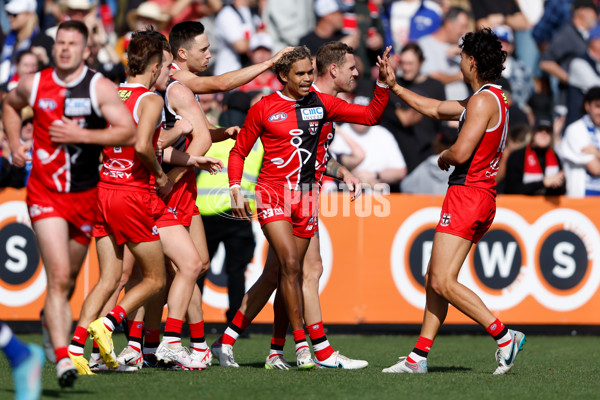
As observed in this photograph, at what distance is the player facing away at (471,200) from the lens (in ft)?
27.1

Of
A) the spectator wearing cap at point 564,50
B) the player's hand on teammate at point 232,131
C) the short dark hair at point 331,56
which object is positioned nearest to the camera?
the player's hand on teammate at point 232,131

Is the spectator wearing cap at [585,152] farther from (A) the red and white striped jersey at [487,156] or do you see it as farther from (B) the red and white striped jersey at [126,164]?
(B) the red and white striped jersey at [126,164]

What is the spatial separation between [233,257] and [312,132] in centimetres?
316

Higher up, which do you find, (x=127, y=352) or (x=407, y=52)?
(x=407, y=52)

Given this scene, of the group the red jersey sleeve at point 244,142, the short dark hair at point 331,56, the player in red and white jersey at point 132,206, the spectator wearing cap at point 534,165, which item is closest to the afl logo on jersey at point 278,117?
the red jersey sleeve at point 244,142

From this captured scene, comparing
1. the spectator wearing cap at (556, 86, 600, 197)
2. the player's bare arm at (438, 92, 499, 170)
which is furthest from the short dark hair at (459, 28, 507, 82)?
the spectator wearing cap at (556, 86, 600, 197)

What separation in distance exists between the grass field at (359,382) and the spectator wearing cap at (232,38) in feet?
21.1

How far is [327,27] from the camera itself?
1530 cm

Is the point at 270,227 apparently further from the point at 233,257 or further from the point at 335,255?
the point at 335,255

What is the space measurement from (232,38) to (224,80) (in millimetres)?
7050

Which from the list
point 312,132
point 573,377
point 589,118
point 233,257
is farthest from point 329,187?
point 573,377

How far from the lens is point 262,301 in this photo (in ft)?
29.7

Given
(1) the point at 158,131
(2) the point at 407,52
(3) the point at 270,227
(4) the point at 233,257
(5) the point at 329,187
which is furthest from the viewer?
(2) the point at 407,52

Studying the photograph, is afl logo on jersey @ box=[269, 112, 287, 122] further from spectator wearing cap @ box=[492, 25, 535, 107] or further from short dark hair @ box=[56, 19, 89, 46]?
spectator wearing cap @ box=[492, 25, 535, 107]
